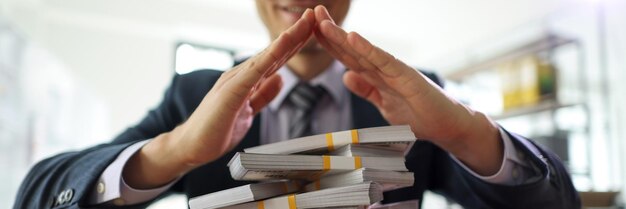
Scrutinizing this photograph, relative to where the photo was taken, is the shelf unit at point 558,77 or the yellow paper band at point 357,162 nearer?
the yellow paper band at point 357,162

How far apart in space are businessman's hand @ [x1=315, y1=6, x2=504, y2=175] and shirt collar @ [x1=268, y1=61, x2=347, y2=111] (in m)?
0.17

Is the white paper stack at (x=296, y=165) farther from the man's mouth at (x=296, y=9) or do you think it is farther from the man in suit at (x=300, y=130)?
the man's mouth at (x=296, y=9)

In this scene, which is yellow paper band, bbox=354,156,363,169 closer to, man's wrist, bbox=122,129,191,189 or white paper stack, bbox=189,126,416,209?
white paper stack, bbox=189,126,416,209

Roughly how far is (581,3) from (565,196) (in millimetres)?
2533

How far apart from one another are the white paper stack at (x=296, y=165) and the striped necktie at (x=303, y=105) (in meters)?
0.35

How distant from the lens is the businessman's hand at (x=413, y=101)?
0.73 metres

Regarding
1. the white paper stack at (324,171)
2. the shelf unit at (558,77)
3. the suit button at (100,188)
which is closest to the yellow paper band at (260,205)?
the white paper stack at (324,171)

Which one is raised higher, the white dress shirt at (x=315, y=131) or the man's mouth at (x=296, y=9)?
the man's mouth at (x=296, y=9)

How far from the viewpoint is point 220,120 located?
743mm

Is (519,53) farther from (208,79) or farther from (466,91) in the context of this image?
(208,79)

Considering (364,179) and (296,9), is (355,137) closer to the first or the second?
(364,179)

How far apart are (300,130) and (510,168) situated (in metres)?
0.38

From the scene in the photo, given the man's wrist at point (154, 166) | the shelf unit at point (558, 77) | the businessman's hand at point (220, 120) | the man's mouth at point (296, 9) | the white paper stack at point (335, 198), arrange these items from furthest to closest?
the shelf unit at point (558, 77) → the man's mouth at point (296, 9) → the man's wrist at point (154, 166) → the businessman's hand at point (220, 120) → the white paper stack at point (335, 198)

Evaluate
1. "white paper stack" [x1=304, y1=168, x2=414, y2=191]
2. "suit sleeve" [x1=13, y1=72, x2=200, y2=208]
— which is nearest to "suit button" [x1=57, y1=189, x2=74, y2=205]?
"suit sleeve" [x1=13, y1=72, x2=200, y2=208]
